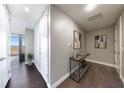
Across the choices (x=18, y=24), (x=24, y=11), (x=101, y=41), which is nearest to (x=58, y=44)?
(x=24, y=11)

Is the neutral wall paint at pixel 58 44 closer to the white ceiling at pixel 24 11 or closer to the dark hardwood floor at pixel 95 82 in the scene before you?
the dark hardwood floor at pixel 95 82

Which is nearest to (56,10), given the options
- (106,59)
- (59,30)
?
(59,30)

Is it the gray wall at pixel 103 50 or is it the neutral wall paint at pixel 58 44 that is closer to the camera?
the neutral wall paint at pixel 58 44

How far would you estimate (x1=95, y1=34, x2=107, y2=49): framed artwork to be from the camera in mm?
3879

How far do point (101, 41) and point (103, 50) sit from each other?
0.58 m

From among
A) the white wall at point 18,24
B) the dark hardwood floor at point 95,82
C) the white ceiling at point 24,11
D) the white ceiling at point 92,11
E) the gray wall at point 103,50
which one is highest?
the white wall at point 18,24

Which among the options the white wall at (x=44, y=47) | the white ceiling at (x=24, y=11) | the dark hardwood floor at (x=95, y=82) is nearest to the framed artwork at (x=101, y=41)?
the dark hardwood floor at (x=95, y=82)

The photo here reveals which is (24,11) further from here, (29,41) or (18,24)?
(29,41)

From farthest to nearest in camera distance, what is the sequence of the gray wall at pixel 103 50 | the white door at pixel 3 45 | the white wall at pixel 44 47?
1. the gray wall at pixel 103 50
2. the white wall at pixel 44 47
3. the white door at pixel 3 45

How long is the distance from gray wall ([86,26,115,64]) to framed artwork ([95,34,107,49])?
18 cm

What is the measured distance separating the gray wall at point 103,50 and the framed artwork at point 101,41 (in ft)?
0.58

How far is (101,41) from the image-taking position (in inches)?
158

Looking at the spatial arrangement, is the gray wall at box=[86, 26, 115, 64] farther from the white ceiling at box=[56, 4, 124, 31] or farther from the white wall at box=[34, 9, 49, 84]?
the white wall at box=[34, 9, 49, 84]

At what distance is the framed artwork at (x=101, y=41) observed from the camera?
3.88 meters
